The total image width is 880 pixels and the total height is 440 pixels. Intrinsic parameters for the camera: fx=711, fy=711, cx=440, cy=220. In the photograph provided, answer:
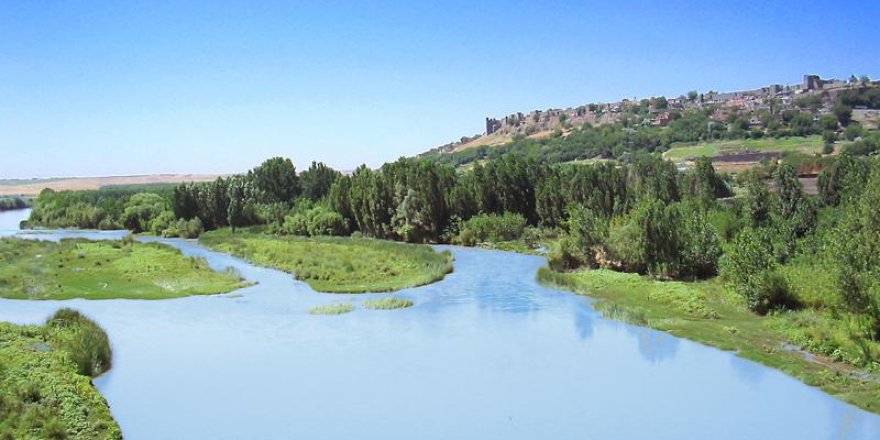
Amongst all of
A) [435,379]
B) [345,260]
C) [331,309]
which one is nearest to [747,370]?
[435,379]

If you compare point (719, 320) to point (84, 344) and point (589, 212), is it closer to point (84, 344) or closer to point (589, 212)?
point (589, 212)

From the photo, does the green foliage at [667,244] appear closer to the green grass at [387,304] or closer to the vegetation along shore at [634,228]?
the vegetation along shore at [634,228]

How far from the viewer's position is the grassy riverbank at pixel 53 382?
58.7ft

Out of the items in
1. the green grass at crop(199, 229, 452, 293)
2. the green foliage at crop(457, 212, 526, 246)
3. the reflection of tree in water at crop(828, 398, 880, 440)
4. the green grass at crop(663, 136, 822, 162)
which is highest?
the green grass at crop(663, 136, 822, 162)

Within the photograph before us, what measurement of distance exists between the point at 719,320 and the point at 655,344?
4.24m

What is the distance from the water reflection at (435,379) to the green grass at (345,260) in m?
7.34

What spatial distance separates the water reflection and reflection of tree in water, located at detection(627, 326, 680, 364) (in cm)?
7

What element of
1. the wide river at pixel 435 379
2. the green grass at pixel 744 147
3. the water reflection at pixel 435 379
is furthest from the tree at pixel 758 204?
the green grass at pixel 744 147

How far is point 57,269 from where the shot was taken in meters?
46.7

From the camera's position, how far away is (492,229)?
209ft

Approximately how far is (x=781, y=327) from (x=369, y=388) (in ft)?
53.7

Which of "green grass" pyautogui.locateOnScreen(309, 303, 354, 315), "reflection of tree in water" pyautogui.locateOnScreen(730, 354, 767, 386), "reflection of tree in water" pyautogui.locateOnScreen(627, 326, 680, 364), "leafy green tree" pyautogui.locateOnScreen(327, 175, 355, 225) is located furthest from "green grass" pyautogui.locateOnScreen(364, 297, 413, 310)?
"leafy green tree" pyautogui.locateOnScreen(327, 175, 355, 225)

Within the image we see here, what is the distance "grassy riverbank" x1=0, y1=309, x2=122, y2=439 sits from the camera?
17.9 metres

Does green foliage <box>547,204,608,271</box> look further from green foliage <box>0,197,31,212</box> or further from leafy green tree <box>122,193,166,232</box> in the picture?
green foliage <box>0,197,31,212</box>
